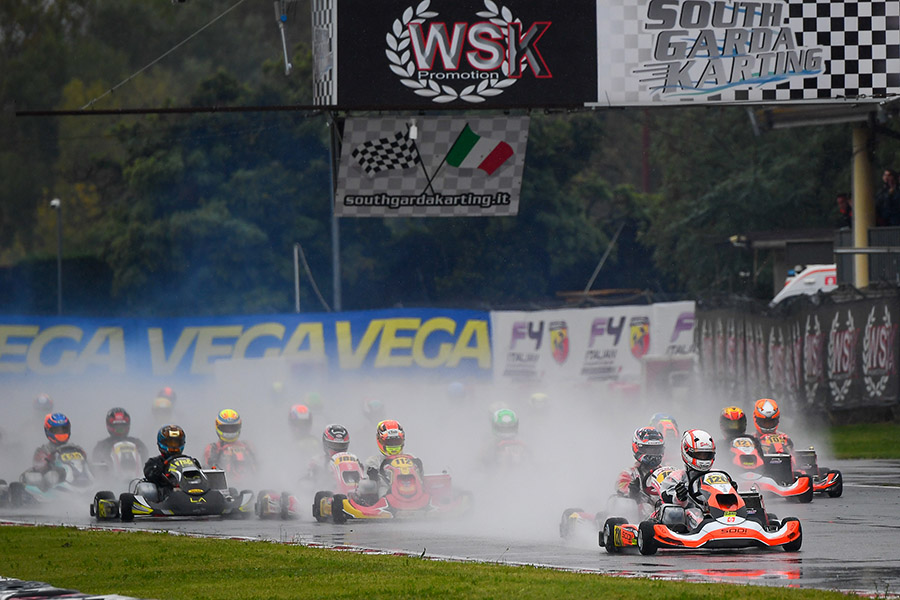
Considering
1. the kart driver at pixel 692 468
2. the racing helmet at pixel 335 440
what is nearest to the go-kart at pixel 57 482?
the racing helmet at pixel 335 440

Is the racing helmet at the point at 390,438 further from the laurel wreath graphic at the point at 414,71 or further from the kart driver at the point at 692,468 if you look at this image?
the kart driver at the point at 692,468

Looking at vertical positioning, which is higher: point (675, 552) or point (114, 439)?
point (114, 439)

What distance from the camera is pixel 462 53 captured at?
19922 millimetres

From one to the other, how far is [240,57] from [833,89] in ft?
189

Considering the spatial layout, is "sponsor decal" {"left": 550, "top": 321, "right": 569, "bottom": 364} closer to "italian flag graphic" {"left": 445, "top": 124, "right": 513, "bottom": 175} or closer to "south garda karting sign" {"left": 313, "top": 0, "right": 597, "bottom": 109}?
"italian flag graphic" {"left": 445, "top": 124, "right": 513, "bottom": 175}

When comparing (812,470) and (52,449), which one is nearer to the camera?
(812,470)

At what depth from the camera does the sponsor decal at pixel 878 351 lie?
26766mm

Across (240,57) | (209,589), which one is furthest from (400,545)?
(240,57)

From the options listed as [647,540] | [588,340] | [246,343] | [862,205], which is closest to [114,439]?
[246,343]

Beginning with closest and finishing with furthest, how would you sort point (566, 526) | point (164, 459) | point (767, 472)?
point (566, 526)
point (767, 472)
point (164, 459)

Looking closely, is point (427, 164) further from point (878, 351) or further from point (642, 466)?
point (878, 351)

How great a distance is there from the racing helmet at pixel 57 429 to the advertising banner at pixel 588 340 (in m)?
12.7

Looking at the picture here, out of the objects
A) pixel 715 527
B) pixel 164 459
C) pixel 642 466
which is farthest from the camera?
pixel 164 459

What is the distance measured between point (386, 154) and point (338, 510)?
4.91m
